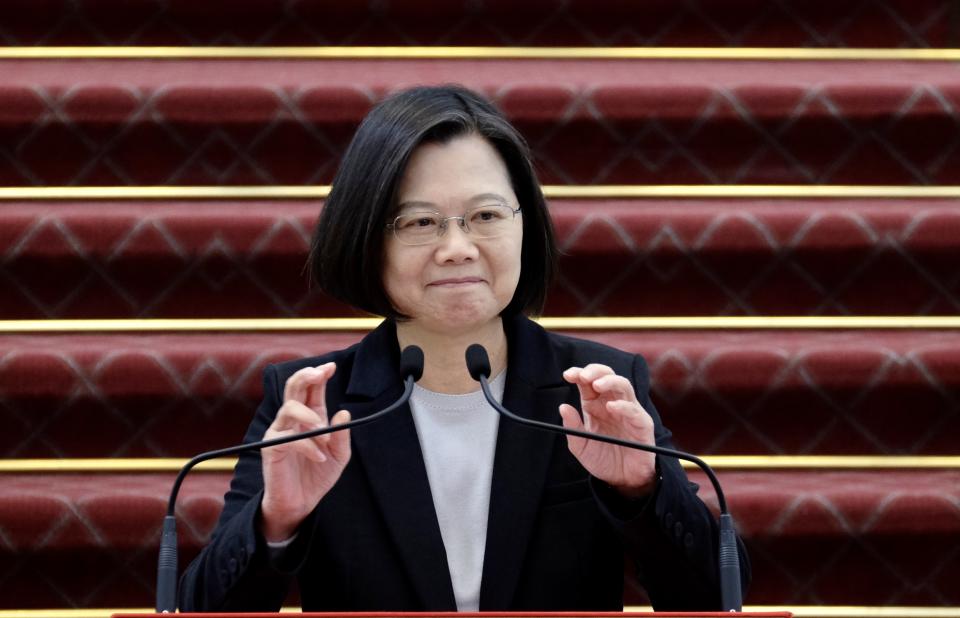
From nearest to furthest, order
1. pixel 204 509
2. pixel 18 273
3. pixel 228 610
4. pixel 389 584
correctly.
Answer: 1. pixel 228 610
2. pixel 389 584
3. pixel 204 509
4. pixel 18 273

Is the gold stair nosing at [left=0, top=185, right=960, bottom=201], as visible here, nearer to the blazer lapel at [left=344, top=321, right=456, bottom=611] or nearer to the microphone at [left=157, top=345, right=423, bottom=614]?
the blazer lapel at [left=344, top=321, right=456, bottom=611]

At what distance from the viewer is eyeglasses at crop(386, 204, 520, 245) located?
3.33 feet

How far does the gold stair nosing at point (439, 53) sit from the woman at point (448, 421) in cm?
75

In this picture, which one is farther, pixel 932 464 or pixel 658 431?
pixel 932 464

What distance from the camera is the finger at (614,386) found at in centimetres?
83

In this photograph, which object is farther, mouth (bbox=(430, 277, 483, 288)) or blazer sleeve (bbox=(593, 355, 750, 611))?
mouth (bbox=(430, 277, 483, 288))

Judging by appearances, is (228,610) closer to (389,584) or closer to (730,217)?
(389,584)

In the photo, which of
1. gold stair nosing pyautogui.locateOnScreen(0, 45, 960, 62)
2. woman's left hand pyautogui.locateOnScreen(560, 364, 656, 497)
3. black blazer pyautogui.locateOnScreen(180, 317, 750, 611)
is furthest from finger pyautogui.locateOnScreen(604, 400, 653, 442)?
gold stair nosing pyautogui.locateOnScreen(0, 45, 960, 62)

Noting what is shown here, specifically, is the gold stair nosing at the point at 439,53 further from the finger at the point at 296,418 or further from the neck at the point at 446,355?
the finger at the point at 296,418

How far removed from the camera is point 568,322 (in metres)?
1.68

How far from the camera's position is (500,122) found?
107cm

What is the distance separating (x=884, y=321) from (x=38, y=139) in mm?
1192

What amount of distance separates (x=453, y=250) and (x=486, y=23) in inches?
35.1

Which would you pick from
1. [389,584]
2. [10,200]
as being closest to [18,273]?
[10,200]
